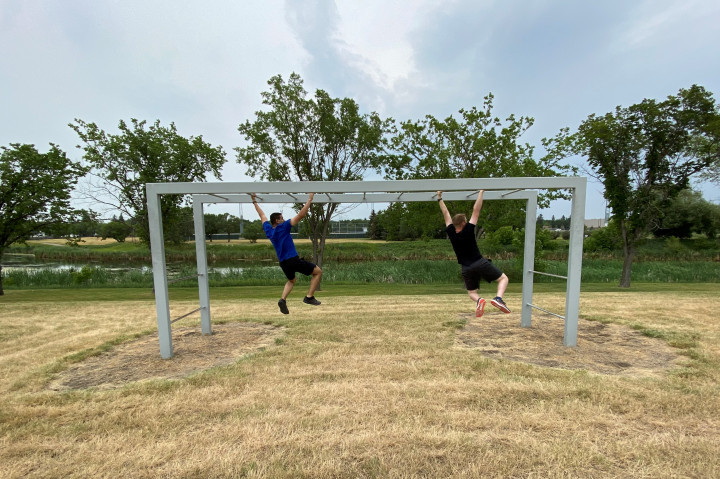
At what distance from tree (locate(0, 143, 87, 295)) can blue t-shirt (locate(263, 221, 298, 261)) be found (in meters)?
12.2

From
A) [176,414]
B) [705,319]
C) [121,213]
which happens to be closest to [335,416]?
[176,414]

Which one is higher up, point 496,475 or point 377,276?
point 496,475

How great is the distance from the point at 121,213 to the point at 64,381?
1033cm

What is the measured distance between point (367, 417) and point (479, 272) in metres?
2.79

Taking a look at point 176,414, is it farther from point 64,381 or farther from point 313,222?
point 313,222

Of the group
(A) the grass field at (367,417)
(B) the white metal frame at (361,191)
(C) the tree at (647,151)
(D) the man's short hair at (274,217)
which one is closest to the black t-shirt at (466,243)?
(B) the white metal frame at (361,191)

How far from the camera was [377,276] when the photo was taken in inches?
682

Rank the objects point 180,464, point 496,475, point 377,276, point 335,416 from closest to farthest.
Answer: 1. point 496,475
2. point 180,464
3. point 335,416
4. point 377,276

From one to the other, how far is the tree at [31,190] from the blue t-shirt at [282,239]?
12.2m

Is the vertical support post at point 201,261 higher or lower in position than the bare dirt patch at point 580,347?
higher

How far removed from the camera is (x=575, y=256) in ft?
16.5

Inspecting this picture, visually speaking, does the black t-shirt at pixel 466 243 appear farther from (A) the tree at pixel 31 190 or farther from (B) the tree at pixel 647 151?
(A) the tree at pixel 31 190

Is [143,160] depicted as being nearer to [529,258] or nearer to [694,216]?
[529,258]

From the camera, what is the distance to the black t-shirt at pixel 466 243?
4.95 metres
